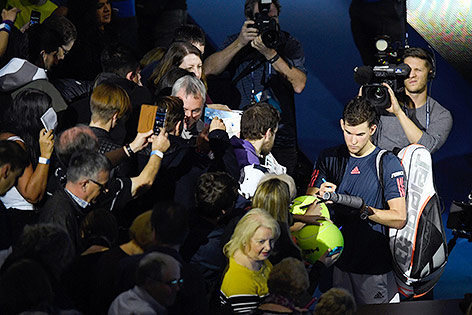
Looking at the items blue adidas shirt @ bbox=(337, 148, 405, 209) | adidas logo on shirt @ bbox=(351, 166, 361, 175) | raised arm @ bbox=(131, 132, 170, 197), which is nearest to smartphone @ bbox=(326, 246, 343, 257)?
blue adidas shirt @ bbox=(337, 148, 405, 209)

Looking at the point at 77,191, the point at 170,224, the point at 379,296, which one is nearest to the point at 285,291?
the point at 170,224

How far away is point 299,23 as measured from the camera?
662 cm

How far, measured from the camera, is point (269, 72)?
5.38m

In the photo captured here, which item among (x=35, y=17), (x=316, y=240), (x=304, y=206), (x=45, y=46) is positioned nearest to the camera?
(x=316, y=240)

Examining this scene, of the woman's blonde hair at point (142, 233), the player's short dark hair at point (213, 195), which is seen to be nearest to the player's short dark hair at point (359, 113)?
the player's short dark hair at point (213, 195)

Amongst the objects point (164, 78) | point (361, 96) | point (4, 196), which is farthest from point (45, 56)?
point (361, 96)

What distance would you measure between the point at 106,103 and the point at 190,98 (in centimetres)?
58

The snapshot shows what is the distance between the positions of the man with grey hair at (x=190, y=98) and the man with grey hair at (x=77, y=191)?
98 cm

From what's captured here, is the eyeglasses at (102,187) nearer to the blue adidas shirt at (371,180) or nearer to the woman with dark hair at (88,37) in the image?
the blue adidas shirt at (371,180)

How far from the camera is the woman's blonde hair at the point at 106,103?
390 centimetres

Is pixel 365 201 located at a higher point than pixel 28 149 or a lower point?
lower

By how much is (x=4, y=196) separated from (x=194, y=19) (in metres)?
3.10

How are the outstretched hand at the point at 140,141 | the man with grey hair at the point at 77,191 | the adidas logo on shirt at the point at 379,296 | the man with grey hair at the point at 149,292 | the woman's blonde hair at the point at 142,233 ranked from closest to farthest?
the man with grey hair at the point at 149,292 → the woman's blonde hair at the point at 142,233 → the man with grey hair at the point at 77,191 → the outstretched hand at the point at 140,141 → the adidas logo on shirt at the point at 379,296

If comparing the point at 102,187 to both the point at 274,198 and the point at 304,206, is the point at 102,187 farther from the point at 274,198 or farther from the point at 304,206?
the point at 304,206
